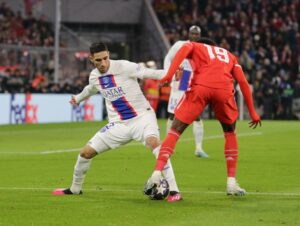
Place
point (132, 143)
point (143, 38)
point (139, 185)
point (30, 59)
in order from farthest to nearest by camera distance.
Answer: point (143, 38), point (30, 59), point (132, 143), point (139, 185)


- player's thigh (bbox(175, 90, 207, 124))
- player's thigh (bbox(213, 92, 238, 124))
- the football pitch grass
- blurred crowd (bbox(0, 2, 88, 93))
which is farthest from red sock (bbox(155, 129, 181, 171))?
blurred crowd (bbox(0, 2, 88, 93))

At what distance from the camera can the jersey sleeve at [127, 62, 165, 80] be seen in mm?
10867

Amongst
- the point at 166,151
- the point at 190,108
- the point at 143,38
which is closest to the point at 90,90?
the point at 190,108

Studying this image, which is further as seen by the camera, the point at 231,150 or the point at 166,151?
the point at 231,150

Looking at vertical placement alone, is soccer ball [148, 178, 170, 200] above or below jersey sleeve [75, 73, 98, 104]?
below

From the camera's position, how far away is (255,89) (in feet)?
131

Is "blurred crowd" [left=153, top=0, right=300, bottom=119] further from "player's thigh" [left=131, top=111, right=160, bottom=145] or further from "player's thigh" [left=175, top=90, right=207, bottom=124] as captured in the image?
"player's thigh" [left=175, top=90, right=207, bottom=124]

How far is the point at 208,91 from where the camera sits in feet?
36.1

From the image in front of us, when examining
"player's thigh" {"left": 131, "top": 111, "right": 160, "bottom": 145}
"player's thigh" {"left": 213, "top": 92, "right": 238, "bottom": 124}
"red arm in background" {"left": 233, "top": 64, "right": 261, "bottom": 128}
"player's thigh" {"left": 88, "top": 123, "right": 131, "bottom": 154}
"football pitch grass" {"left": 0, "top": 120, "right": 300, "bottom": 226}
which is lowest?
"football pitch grass" {"left": 0, "top": 120, "right": 300, "bottom": 226}

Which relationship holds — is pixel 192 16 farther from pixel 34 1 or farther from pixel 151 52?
pixel 34 1

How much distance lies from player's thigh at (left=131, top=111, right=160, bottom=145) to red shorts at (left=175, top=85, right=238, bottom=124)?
1.35ft

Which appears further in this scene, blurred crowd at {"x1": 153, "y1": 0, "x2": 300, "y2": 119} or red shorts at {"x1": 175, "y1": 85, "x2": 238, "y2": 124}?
blurred crowd at {"x1": 153, "y1": 0, "x2": 300, "y2": 119}

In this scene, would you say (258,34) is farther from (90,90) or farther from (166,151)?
(166,151)

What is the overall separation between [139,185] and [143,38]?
33490 millimetres
